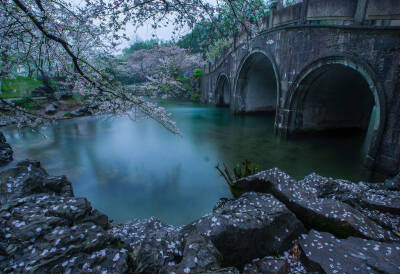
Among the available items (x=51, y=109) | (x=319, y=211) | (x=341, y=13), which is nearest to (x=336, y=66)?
(x=341, y=13)

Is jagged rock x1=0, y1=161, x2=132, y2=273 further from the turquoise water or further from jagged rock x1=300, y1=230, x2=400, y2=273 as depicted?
the turquoise water

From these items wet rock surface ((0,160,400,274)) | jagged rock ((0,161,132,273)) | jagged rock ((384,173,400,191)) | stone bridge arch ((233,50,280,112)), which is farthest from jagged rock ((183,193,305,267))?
stone bridge arch ((233,50,280,112))

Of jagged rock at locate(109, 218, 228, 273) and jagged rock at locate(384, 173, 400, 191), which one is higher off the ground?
jagged rock at locate(109, 218, 228, 273)

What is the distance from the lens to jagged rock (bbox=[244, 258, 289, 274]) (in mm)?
2586

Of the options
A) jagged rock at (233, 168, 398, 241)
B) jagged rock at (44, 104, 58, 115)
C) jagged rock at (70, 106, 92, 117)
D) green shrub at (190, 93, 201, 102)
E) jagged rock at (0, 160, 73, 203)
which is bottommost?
jagged rock at (233, 168, 398, 241)

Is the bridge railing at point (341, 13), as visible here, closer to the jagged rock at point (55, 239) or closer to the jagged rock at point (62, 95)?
the jagged rock at point (55, 239)

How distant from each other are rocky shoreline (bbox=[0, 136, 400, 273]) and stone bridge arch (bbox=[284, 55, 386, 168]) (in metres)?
5.52

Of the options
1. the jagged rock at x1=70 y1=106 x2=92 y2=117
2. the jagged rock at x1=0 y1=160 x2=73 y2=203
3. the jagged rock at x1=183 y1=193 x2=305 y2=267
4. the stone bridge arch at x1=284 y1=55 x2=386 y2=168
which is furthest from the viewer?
the jagged rock at x1=70 y1=106 x2=92 y2=117

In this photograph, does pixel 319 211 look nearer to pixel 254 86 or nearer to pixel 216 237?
pixel 216 237

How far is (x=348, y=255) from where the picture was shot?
2625mm

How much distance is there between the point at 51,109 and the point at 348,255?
2137 cm

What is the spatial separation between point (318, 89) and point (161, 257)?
11500 millimetres

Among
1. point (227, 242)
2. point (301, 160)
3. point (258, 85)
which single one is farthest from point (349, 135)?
point (227, 242)

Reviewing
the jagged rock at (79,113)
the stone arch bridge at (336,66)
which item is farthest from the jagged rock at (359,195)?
the jagged rock at (79,113)
